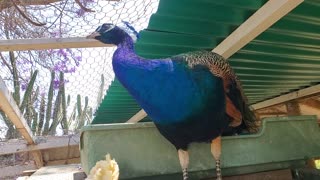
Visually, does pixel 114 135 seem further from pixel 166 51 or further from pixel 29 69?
pixel 29 69

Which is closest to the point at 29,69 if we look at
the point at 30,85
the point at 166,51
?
the point at 30,85

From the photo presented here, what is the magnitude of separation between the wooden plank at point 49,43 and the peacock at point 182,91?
1.47 feet

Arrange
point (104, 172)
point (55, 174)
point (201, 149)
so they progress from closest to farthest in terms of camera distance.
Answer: point (104, 172) < point (201, 149) < point (55, 174)

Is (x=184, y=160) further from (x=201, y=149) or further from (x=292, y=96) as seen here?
(x=292, y=96)

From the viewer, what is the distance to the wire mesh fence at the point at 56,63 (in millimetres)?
2857

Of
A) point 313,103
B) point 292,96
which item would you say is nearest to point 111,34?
point 292,96

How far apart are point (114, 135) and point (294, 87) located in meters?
2.11

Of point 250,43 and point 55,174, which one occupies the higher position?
point 250,43

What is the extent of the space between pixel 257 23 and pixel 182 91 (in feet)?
1.50

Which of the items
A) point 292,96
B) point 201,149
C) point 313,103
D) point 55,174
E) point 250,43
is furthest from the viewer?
point 313,103

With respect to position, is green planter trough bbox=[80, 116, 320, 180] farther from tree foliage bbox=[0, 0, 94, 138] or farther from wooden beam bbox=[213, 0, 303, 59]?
tree foliage bbox=[0, 0, 94, 138]

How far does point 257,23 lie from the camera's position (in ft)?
4.82

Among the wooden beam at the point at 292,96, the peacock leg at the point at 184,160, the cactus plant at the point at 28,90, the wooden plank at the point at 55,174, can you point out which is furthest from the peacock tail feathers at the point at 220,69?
the cactus plant at the point at 28,90

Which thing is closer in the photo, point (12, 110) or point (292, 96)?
point (12, 110)
